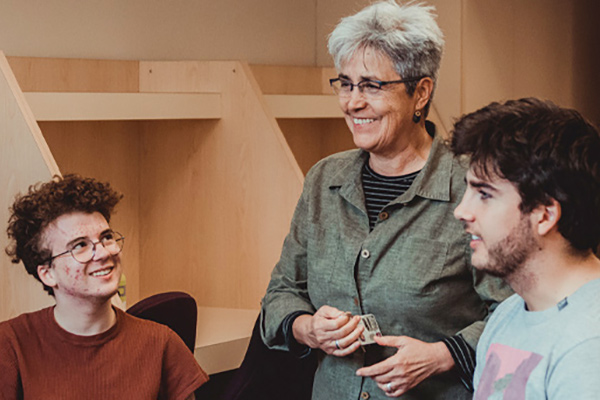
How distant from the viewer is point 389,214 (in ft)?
5.25

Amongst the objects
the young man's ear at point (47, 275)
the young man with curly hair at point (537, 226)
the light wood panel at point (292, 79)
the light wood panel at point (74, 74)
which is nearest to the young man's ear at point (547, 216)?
the young man with curly hair at point (537, 226)

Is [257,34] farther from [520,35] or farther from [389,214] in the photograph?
[389,214]

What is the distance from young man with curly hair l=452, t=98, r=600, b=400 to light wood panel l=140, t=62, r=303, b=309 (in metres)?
1.59

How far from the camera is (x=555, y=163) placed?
111 centimetres

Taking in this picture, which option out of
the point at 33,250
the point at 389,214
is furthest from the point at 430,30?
the point at 33,250

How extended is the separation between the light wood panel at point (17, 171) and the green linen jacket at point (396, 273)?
70cm

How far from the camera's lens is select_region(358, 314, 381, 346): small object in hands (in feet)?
5.04

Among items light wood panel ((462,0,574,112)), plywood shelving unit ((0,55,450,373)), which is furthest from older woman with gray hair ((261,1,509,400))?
light wood panel ((462,0,574,112))

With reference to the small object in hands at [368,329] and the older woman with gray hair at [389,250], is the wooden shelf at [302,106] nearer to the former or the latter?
the older woman with gray hair at [389,250]

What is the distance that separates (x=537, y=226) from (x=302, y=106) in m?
2.18

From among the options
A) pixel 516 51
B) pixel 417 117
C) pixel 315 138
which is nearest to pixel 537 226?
pixel 417 117

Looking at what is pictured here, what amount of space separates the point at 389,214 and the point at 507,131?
48cm

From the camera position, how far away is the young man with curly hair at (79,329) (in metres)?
1.67

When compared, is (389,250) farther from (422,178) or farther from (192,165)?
(192,165)
